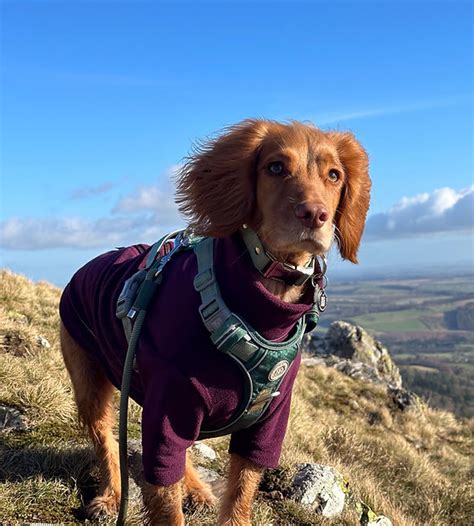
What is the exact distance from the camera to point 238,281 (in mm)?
2912

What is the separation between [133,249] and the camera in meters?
4.34

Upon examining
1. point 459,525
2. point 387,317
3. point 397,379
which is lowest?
point 387,317

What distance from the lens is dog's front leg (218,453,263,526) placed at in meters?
3.53

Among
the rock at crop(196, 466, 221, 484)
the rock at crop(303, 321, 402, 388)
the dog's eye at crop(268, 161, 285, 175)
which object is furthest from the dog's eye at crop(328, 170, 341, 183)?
the rock at crop(303, 321, 402, 388)

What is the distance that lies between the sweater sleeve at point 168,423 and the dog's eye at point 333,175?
127 centimetres

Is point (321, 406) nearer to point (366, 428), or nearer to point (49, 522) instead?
point (366, 428)

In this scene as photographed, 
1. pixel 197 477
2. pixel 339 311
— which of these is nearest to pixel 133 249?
pixel 197 477

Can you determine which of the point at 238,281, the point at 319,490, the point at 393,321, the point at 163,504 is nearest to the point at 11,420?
the point at 163,504

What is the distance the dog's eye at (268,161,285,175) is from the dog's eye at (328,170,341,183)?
0.31m

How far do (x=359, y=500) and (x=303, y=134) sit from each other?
3.17 meters

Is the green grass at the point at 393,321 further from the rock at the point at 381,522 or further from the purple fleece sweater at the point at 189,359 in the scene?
the purple fleece sweater at the point at 189,359

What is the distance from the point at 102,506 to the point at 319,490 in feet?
5.41

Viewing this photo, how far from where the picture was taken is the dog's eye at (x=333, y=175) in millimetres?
3158

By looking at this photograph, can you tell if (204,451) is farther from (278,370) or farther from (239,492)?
(278,370)
